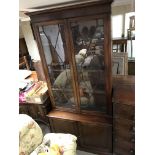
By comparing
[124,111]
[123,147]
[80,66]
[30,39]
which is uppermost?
[30,39]

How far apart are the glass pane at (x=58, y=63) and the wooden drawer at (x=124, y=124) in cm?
58

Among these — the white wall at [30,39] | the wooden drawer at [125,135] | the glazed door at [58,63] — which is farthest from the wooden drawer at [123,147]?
the white wall at [30,39]

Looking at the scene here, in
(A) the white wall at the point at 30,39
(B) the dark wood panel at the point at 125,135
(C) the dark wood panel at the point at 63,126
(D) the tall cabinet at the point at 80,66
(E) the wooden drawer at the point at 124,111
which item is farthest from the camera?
(A) the white wall at the point at 30,39

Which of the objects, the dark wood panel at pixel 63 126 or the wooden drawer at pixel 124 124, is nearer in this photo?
the wooden drawer at pixel 124 124

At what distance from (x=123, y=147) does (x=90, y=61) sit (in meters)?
1.12

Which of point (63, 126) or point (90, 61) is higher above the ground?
point (90, 61)

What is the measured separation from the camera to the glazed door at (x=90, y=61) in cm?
142

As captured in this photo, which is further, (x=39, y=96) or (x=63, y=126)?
(x=39, y=96)

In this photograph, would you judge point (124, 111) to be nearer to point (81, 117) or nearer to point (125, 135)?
point (125, 135)

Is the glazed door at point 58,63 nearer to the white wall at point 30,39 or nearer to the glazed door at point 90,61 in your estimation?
the glazed door at point 90,61

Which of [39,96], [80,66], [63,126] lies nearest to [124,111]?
Result: [80,66]

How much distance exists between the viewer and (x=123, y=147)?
5.96 feet
